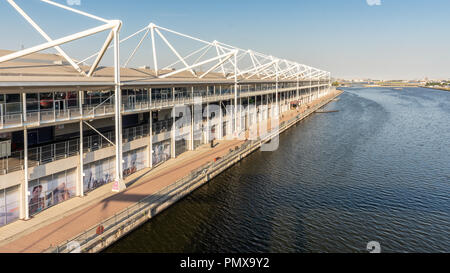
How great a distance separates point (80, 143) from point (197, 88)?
2139 centimetres

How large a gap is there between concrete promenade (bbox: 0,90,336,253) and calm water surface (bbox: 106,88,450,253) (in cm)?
217

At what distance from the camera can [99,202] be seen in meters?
21.7

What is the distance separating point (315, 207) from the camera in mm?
24578

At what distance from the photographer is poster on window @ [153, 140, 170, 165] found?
31406mm

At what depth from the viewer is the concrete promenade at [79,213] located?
53.6 feet

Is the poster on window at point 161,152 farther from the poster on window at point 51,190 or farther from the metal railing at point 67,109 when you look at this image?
the poster on window at point 51,190

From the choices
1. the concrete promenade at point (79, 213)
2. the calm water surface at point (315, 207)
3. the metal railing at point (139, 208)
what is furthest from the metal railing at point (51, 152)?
the calm water surface at point (315, 207)

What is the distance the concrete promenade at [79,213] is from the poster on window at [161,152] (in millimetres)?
1448

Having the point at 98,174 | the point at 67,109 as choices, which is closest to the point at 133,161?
the point at 98,174

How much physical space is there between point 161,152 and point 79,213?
13.2 m

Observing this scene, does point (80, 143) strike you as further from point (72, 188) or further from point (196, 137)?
point (196, 137)

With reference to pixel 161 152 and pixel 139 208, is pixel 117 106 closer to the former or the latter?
pixel 139 208

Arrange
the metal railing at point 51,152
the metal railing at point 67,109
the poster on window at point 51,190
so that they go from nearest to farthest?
the metal railing at point 67,109 < the metal railing at point 51,152 < the poster on window at point 51,190
